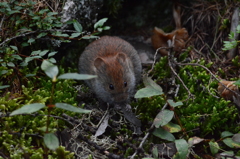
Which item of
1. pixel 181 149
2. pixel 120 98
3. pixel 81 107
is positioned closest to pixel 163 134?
pixel 181 149

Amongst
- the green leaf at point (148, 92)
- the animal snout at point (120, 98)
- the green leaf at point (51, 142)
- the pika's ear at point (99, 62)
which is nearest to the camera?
the green leaf at point (51, 142)

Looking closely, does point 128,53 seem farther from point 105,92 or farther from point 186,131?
point 186,131

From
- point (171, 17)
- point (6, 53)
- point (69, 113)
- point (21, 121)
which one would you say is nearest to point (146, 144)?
point (69, 113)

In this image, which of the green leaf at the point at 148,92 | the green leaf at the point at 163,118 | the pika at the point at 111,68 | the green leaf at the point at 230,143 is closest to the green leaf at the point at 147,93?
the green leaf at the point at 148,92

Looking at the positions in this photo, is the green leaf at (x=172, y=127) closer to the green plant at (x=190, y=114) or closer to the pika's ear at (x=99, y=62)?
the green plant at (x=190, y=114)

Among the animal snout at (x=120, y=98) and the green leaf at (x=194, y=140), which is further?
the animal snout at (x=120, y=98)
